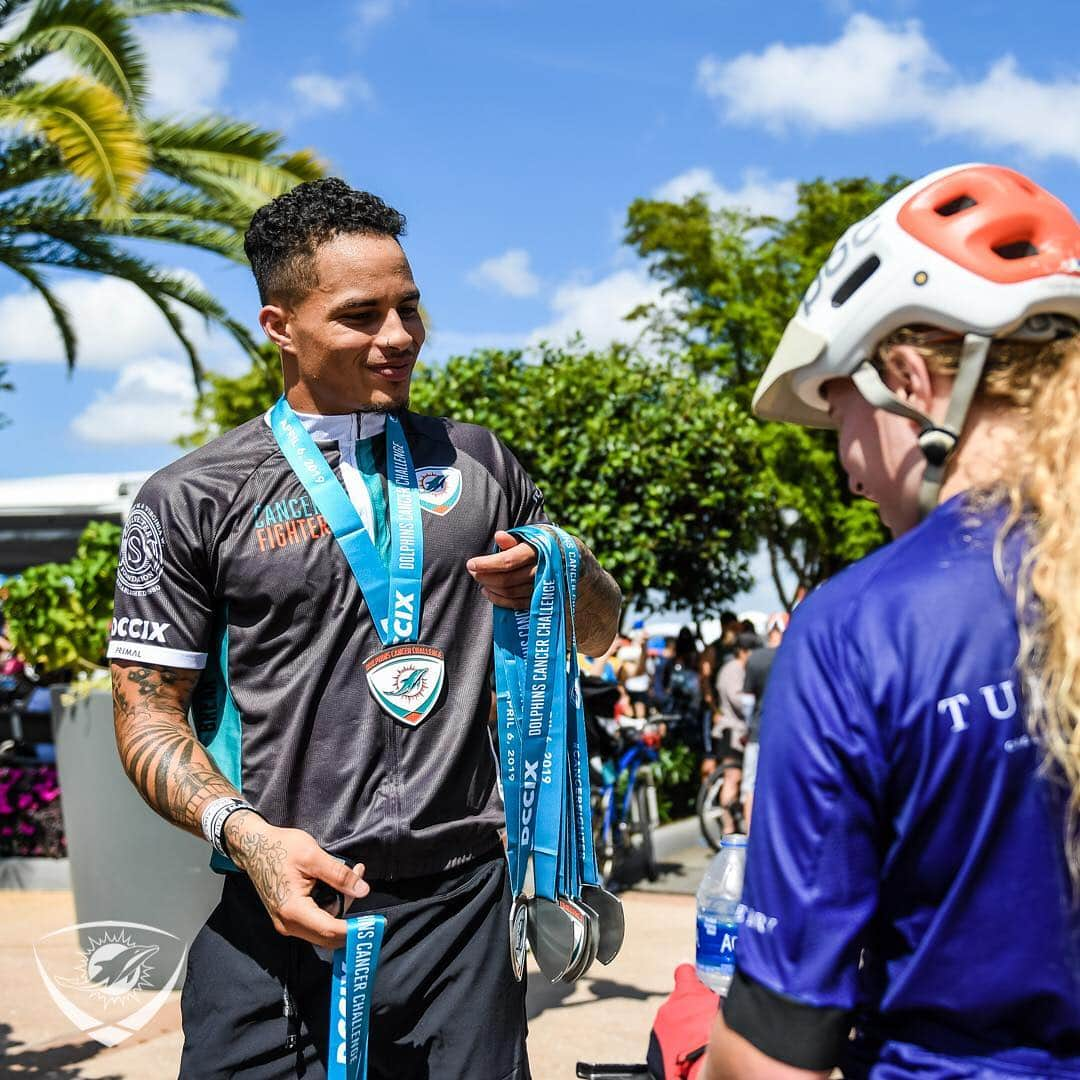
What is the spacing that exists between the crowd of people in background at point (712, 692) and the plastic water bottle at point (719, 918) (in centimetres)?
510

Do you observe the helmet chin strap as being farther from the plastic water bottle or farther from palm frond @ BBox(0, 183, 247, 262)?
palm frond @ BBox(0, 183, 247, 262)

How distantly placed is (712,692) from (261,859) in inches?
457

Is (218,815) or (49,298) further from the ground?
(49,298)

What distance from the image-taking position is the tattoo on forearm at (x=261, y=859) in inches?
83.0

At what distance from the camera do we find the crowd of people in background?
9703mm

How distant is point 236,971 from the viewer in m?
2.36

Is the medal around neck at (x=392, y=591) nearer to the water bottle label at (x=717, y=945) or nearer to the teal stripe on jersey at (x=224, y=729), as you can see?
the teal stripe on jersey at (x=224, y=729)

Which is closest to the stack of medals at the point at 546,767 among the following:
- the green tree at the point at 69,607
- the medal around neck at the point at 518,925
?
the medal around neck at the point at 518,925

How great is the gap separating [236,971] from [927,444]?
5.35 ft

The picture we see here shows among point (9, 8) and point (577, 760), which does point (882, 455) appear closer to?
point (577, 760)

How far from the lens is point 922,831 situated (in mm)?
1288

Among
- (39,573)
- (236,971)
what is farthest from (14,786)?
(236,971)

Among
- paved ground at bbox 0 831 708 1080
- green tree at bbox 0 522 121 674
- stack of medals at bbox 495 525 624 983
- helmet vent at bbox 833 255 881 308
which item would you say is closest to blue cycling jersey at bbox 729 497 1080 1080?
helmet vent at bbox 833 255 881 308

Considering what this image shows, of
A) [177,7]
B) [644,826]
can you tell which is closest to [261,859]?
[644,826]
